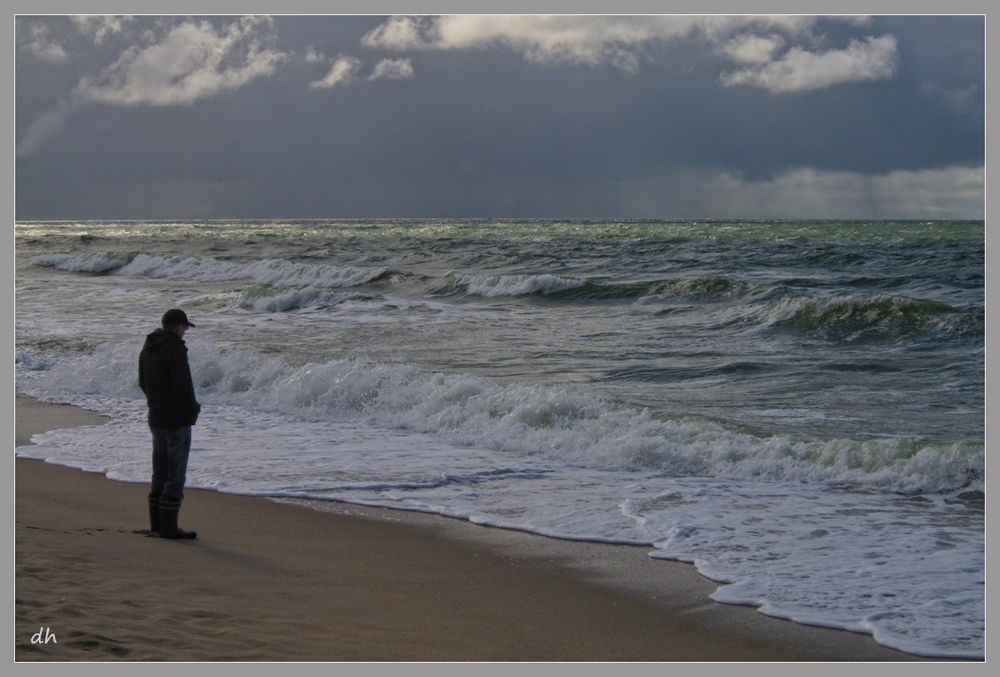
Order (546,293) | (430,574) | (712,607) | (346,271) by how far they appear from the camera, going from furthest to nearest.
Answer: (346,271), (546,293), (430,574), (712,607)

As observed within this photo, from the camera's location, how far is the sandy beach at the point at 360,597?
496 cm

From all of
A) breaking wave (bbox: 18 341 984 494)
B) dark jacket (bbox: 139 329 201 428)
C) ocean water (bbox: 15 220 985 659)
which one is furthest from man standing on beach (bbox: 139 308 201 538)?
breaking wave (bbox: 18 341 984 494)

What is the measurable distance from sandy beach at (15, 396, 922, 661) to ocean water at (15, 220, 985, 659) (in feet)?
1.18

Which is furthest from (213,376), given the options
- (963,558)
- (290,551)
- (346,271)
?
(346,271)

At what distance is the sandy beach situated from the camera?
16.3ft

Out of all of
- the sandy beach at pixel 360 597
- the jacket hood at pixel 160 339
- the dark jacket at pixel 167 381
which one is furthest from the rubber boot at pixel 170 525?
the jacket hood at pixel 160 339

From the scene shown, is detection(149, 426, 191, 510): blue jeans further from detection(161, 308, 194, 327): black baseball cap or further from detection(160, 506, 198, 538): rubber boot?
detection(161, 308, 194, 327): black baseball cap

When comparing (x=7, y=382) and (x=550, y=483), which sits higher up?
(x=7, y=382)

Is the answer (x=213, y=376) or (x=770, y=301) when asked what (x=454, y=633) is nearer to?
(x=213, y=376)

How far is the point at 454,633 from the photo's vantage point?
527cm

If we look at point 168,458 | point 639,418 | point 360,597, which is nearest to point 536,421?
point 639,418

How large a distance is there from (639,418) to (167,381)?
16.8ft

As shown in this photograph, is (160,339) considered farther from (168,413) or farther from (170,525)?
(170,525)

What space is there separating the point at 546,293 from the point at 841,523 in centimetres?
1852
